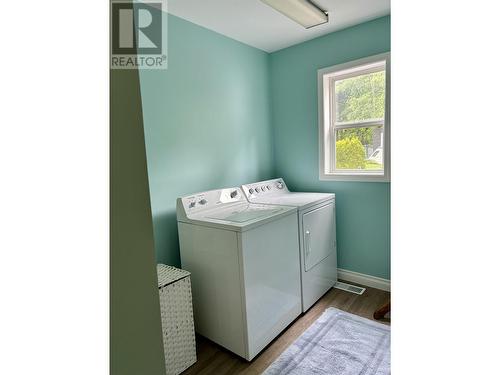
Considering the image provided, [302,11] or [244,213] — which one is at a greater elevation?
[302,11]

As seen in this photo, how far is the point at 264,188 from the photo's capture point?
2.82m

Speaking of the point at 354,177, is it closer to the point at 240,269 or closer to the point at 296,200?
the point at 296,200

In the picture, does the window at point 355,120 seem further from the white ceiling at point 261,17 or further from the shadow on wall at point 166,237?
the shadow on wall at point 166,237

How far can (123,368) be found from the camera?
19.5 inches

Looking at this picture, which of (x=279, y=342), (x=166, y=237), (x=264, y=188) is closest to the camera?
(x=279, y=342)

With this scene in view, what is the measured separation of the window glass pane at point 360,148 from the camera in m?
2.67

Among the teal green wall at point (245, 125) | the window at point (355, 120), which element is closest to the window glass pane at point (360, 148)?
the window at point (355, 120)

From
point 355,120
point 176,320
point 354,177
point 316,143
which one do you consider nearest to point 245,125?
point 316,143

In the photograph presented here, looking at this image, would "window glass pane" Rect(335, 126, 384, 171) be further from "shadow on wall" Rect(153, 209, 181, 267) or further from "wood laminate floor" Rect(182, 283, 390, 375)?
"shadow on wall" Rect(153, 209, 181, 267)

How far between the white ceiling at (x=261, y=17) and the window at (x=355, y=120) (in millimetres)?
367

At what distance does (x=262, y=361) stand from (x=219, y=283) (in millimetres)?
588

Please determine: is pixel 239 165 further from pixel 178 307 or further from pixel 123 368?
pixel 123 368

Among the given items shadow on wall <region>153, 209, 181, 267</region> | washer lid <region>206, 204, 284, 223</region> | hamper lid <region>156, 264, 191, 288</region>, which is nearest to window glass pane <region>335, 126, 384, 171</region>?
washer lid <region>206, 204, 284, 223</region>

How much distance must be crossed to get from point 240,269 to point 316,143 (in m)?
1.71
